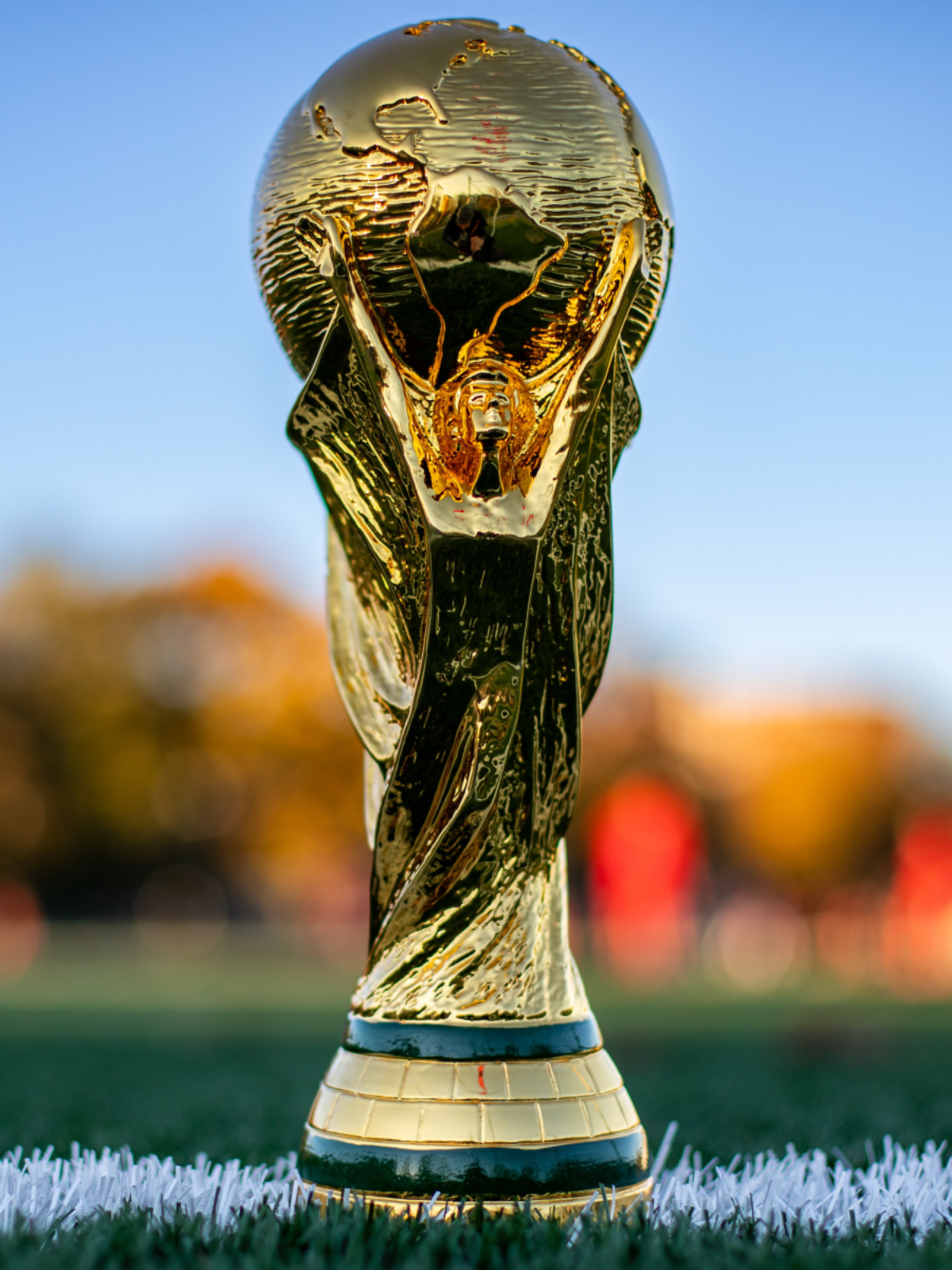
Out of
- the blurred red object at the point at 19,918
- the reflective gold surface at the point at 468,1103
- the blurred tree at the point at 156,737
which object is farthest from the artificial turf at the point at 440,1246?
the blurred red object at the point at 19,918

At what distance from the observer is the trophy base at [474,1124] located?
3.18 meters

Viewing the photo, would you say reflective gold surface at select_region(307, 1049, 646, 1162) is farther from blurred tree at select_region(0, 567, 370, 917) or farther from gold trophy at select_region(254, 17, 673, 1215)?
blurred tree at select_region(0, 567, 370, 917)

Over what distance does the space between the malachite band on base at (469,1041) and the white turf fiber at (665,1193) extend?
0.36m

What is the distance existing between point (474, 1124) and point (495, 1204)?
19 cm

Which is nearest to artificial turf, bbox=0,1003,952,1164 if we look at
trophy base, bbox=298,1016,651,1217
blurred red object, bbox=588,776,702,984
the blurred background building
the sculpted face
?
trophy base, bbox=298,1016,651,1217

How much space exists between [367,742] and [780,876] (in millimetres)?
49699

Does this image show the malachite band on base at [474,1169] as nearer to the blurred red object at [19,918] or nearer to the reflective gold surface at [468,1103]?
the reflective gold surface at [468,1103]

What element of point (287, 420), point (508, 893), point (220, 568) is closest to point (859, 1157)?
point (508, 893)

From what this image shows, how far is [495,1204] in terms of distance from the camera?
3.17 m

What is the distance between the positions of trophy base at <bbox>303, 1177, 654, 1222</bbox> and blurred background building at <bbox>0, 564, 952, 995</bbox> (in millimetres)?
17027

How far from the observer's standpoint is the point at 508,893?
11.5 ft

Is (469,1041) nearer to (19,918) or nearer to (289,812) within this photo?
(289,812)

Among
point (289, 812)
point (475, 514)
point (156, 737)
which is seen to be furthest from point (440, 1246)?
point (156, 737)

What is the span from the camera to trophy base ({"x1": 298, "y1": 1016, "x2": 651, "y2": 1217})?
318cm
